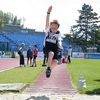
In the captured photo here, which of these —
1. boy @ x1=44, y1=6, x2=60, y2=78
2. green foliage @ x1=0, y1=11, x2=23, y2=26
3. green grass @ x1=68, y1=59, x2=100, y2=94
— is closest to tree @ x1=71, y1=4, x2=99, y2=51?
green foliage @ x1=0, y1=11, x2=23, y2=26

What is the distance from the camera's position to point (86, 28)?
117500 millimetres

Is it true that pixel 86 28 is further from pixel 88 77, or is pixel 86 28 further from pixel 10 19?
pixel 88 77

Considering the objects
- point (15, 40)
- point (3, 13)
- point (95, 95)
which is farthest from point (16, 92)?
point (3, 13)

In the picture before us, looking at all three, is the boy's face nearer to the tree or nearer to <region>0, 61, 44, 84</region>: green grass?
<region>0, 61, 44, 84</region>: green grass

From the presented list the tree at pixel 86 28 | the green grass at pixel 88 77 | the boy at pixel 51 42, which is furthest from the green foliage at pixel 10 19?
the boy at pixel 51 42

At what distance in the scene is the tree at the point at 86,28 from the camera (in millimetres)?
114450

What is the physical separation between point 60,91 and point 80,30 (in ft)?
346

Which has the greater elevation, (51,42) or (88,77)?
(51,42)

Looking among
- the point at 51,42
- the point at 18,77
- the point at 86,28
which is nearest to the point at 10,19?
the point at 86,28

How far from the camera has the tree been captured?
11445 cm

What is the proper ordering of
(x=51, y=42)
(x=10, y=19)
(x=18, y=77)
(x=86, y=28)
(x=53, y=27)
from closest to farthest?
(x=53, y=27) → (x=51, y=42) → (x=18, y=77) → (x=86, y=28) → (x=10, y=19)

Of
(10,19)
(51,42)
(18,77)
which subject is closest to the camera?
(51,42)

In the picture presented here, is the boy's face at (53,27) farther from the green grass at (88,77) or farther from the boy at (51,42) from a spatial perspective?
the green grass at (88,77)

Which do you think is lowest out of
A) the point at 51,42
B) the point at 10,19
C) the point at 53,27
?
the point at 51,42
